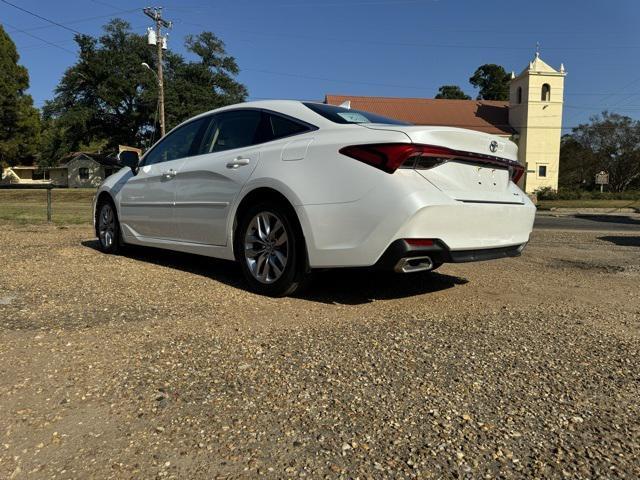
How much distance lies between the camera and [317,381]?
8.73ft

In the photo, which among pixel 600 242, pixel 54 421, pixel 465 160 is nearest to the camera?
pixel 54 421

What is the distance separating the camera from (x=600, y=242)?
919 centimetres

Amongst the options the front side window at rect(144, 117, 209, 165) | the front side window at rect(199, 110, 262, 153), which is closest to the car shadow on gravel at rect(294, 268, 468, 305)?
the front side window at rect(199, 110, 262, 153)

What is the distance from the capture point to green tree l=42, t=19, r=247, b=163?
47500mm

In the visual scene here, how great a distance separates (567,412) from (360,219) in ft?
5.96

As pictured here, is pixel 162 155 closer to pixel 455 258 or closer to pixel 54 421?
pixel 455 258

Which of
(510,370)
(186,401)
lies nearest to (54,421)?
(186,401)

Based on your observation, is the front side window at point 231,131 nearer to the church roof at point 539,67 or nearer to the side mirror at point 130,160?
the side mirror at point 130,160

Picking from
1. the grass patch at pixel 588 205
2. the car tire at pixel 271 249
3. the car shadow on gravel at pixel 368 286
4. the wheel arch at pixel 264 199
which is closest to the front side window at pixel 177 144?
the wheel arch at pixel 264 199

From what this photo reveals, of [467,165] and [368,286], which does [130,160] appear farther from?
[467,165]

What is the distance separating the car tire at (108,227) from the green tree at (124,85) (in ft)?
137

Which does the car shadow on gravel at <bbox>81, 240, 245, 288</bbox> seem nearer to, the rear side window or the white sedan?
the white sedan

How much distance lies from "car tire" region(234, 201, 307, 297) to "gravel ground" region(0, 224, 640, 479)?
0.15m

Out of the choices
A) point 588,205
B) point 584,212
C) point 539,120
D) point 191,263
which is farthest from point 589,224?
point 539,120
